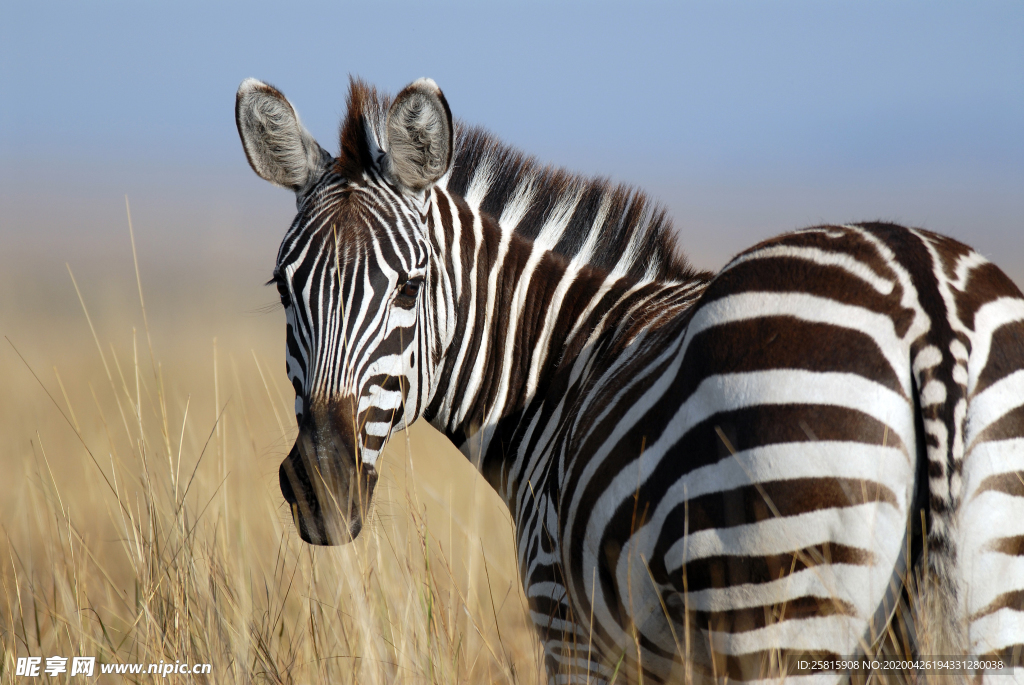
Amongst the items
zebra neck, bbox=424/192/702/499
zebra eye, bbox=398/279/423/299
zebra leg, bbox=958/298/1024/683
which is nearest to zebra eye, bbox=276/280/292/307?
zebra eye, bbox=398/279/423/299

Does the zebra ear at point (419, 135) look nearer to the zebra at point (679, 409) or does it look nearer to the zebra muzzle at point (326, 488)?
the zebra at point (679, 409)

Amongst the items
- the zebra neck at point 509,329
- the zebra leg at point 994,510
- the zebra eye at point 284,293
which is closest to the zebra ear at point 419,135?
the zebra neck at point 509,329

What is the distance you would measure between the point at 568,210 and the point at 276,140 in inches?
59.2

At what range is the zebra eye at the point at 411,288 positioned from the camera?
3.03 m

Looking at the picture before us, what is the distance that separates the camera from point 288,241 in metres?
3.08

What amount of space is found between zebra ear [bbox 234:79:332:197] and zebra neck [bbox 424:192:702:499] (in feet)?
2.12

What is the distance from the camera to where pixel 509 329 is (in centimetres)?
361

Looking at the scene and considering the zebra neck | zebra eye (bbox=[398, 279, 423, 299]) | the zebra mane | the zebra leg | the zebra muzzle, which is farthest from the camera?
the zebra mane

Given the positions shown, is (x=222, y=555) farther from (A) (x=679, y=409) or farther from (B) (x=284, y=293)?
(A) (x=679, y=409)

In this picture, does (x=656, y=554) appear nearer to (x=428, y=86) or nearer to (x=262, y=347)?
(x=428, y=86)

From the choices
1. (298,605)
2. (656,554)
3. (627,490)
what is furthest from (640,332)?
(298,605)

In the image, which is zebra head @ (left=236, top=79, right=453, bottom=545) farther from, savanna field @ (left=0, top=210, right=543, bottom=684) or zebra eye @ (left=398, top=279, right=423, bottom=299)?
savanna field @ (left=0, top=210, right=543, bottom=684)

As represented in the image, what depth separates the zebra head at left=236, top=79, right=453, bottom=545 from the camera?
9.21 ft

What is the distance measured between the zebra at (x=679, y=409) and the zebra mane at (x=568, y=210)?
8.7 inches
